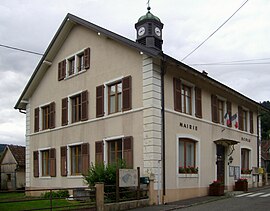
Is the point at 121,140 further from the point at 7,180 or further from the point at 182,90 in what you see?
the point at 7,180

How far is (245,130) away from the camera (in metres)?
28.4

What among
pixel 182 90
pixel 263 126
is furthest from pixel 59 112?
pixel 263 126

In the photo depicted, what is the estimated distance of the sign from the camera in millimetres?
16781

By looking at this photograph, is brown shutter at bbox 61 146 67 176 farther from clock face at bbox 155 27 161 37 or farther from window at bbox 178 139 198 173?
clock face at bbox 155 27 161 37

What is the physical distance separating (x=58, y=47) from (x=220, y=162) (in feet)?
38.1

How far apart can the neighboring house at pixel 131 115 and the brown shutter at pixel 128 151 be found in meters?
0.04

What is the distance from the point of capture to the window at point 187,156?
2025 cm

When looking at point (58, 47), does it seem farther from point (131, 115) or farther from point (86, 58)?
point (131, 115)

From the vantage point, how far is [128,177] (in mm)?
17062

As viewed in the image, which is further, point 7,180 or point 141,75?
point 7,180

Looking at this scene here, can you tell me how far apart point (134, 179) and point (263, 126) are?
62.2 m

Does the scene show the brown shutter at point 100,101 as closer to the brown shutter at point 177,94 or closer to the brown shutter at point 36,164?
the brown shutter at point 177,94

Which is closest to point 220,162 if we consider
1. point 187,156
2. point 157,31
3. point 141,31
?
point 187,156

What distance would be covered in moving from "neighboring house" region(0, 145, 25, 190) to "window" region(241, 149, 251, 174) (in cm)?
1909
